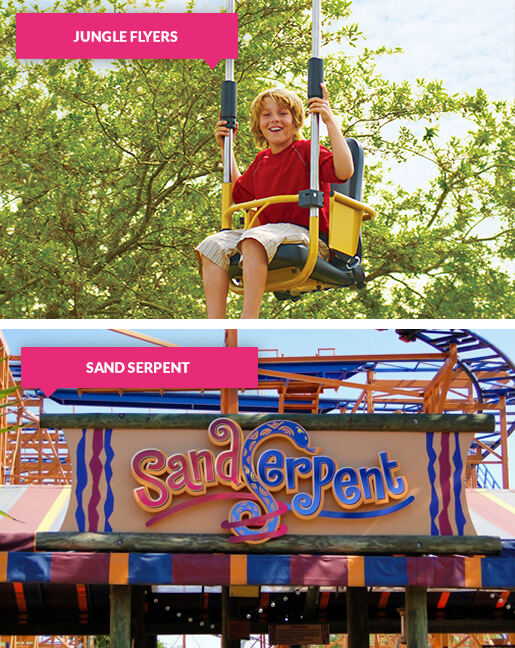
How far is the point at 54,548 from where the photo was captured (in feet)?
21.1

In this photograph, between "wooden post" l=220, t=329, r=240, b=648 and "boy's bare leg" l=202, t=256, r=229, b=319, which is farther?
"wooden post" l=220, t=329, r=240, b=648

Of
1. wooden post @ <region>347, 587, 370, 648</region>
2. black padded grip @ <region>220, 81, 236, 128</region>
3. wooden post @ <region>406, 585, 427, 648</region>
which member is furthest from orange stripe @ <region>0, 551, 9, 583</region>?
black padded grip @ <region>220, 81, 236, 128</region>

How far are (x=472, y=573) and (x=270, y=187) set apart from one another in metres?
2.85

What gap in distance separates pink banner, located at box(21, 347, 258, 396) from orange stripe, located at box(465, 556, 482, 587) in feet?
6.03

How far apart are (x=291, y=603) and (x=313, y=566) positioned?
7.76ft

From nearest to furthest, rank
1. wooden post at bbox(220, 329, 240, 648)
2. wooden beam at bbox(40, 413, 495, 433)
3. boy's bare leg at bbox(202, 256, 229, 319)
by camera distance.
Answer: wooden beam at bbox(40, 413, 495, 433)
boy's bare leg at bbox(202, 256, 229, 319)
wooden post at bbox(220, 329, 240, 648)

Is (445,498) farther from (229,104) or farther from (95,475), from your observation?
(229,104)

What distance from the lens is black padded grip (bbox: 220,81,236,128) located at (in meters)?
6.99

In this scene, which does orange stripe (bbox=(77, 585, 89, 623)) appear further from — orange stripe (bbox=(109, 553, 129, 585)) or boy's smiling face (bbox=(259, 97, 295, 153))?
boy's smiling face (bbox=(259, 97, 295, 153))

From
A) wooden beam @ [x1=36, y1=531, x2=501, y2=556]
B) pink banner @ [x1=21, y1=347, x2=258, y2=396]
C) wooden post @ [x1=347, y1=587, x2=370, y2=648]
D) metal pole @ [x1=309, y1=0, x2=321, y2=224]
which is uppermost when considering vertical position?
metal pole @ [x1=309, y1=0, x2=321, y2=224]

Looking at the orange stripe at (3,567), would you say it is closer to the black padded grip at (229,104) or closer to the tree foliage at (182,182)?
the black padded grip at (229,104)

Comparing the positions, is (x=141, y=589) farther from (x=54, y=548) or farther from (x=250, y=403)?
(x=250, y=403)

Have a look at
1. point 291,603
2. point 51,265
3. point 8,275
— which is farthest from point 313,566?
point 8,275

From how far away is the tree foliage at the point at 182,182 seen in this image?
658 inches
